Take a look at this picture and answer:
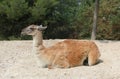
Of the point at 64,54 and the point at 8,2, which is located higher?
the point at 8,2

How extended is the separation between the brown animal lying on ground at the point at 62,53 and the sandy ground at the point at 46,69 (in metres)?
0.15

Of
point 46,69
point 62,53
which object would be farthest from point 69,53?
point 46,69

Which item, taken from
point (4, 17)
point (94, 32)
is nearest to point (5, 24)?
point (4, 17)

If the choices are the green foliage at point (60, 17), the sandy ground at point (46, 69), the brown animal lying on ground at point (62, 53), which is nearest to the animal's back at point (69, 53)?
the brown animal lying on ground at point (62, 53)

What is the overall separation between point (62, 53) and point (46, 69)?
0.49m

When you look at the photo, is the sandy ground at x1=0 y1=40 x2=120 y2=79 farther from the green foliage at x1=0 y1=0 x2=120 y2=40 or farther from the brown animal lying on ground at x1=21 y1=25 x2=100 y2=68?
the green foliage at x1=0 y1=0 x2=120 y2=40

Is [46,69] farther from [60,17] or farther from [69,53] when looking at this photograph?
[60,17]

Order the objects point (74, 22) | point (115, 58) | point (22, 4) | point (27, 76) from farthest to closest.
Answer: point (74, 22)
point (22, 4)
point (115, 58)
point (27, 76)

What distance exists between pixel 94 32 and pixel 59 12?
8.95 feet

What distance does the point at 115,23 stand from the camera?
13312 millimetres

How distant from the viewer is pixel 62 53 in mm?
8164

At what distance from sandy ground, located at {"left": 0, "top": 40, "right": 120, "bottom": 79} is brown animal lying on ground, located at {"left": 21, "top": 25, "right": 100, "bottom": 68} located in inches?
6.0

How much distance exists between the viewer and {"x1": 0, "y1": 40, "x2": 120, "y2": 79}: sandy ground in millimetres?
7590

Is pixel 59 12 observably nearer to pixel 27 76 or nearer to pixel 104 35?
pixel 104 35
